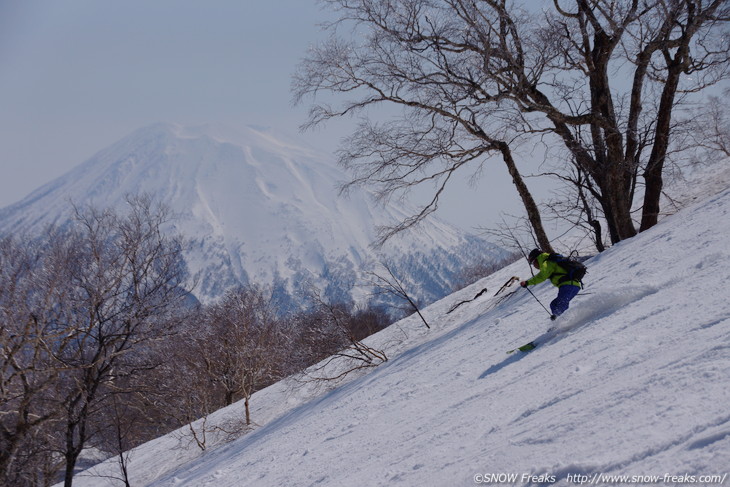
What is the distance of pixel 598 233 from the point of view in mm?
11727

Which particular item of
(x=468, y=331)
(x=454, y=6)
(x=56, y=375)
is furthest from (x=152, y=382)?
(x=454, y=6)

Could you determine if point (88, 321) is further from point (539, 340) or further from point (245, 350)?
point (539, 340)

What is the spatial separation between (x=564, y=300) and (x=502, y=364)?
1525mm

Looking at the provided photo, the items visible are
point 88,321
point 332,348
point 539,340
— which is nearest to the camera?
point 539,340

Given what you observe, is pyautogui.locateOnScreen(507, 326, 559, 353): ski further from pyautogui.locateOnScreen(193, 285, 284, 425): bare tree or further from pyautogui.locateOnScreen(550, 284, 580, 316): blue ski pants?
pyautogui.locateOnScreen(193, 285, 284, 425): bare tree

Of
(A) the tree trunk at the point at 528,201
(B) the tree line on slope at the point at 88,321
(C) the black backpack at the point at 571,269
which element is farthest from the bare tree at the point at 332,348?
(C) the black backpack at the point at 571,269

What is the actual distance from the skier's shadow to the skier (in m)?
1.04

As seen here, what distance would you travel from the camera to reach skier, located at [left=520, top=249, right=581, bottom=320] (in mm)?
6449

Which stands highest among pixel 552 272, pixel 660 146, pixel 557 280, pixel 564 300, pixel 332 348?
pixel 660 146

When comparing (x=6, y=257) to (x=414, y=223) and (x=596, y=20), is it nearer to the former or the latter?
(x=414, y=223)

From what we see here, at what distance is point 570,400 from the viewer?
332cm

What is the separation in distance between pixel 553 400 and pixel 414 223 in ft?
26.7

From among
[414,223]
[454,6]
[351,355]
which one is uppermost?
[454,6]

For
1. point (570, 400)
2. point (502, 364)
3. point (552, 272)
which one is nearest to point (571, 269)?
point (552, 272)
